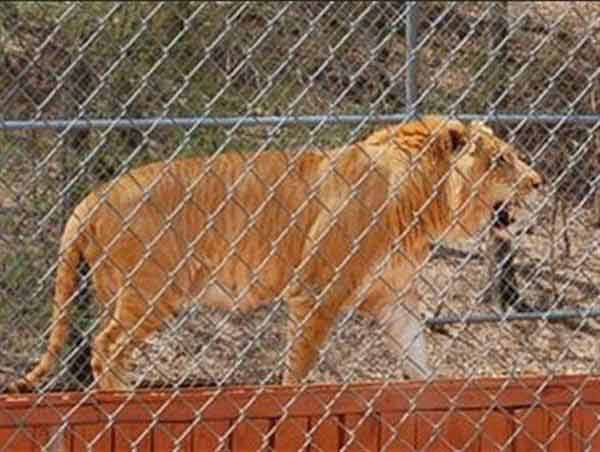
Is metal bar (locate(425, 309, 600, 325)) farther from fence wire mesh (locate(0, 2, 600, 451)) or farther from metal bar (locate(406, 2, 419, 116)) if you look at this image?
metal bar (locate(406, 2, 419, 116))

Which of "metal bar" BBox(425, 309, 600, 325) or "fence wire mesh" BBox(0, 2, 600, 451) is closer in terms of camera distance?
"fence wire mesh" BBox(0, 2, 600, 451)

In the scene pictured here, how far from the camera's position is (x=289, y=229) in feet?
20.5

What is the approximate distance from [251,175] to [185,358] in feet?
3.71

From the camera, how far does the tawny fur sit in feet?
20.8

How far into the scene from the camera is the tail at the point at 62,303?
6090 millimetres

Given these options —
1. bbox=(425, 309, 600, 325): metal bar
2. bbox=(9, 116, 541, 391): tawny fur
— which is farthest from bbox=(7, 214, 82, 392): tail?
bbox=(425, 309, 600, 325): metal bar

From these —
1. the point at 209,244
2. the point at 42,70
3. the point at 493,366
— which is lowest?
the point at 493,366

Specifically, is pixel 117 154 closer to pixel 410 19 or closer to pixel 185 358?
pixel 185 358

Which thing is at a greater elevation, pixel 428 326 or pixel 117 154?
pixel 117 154

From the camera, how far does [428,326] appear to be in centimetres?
741

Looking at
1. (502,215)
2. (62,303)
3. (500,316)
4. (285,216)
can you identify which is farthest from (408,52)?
(62,303)

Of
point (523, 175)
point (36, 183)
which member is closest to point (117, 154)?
point (36, 183)

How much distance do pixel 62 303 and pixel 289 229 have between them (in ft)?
3.14

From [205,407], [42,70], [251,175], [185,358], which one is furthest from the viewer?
[42,70]
